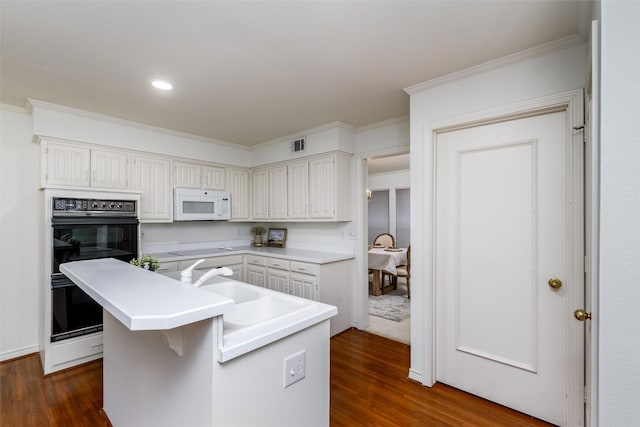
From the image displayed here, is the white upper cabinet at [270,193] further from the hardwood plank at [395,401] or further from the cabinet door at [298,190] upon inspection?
the hardwood plank at [395,401]

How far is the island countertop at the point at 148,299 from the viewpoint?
2.76 feet

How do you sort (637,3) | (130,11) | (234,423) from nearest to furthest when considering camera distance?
(637,3), (234,423), (130,11)

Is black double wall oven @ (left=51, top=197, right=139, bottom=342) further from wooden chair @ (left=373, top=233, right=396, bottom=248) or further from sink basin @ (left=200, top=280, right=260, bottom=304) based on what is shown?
wooden chair @ (left=373, top=233, right=396, bottom=248)

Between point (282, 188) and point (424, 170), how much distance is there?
226 cm

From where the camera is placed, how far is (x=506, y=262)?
2.15 meters

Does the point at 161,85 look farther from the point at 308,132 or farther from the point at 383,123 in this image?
the point at 383,123

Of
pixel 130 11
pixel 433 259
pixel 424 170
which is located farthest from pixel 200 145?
pixel 433 259

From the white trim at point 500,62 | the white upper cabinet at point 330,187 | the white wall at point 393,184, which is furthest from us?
the white wall at point 393,184

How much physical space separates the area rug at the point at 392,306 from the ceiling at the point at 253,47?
2.80 metres

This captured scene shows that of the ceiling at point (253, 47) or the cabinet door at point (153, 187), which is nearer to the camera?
the ceiling at point (253, 47)

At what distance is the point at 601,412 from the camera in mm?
896

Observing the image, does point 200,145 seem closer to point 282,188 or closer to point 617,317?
point 282,188

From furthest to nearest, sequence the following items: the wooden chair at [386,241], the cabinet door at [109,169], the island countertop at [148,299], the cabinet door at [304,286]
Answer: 1. the wooden chair at [386,241]
2. the cabinet door at [304,286]
3. the cabinet door at [109,169]
4. the island countertop at [148,299]

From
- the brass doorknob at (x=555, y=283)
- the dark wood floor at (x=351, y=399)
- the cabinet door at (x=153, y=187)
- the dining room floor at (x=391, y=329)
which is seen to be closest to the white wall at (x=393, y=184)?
the dining room floor at (x=391, y=329)
